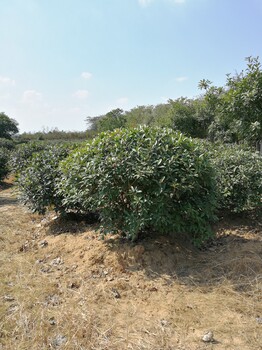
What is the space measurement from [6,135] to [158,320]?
23.1 metres

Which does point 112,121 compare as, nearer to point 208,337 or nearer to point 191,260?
point 191,260

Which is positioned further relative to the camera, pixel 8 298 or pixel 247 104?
pixel 247 104

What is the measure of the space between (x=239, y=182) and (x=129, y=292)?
6.95ft

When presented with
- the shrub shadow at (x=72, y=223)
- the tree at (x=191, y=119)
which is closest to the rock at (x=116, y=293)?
the shrub shadow at (x=72, y=223)

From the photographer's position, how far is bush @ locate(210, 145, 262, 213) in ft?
11.6

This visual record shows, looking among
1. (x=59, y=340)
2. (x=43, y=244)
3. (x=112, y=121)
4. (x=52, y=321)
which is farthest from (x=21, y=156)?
(x=112, y=121)

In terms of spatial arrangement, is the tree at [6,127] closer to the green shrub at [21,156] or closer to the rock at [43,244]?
the green shrub at [21,156]

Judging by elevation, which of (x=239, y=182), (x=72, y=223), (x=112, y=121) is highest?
(x=112, y=121)

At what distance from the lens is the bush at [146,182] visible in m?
2.56

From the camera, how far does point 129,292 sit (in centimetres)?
Result: 231

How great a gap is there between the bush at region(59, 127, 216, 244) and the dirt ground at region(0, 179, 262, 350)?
30 centimetres

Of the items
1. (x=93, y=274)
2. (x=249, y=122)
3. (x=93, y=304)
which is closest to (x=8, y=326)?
(x=93, y=304)

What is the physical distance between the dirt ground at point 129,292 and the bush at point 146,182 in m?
0.30

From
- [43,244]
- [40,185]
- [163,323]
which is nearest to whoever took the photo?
[163,323]
